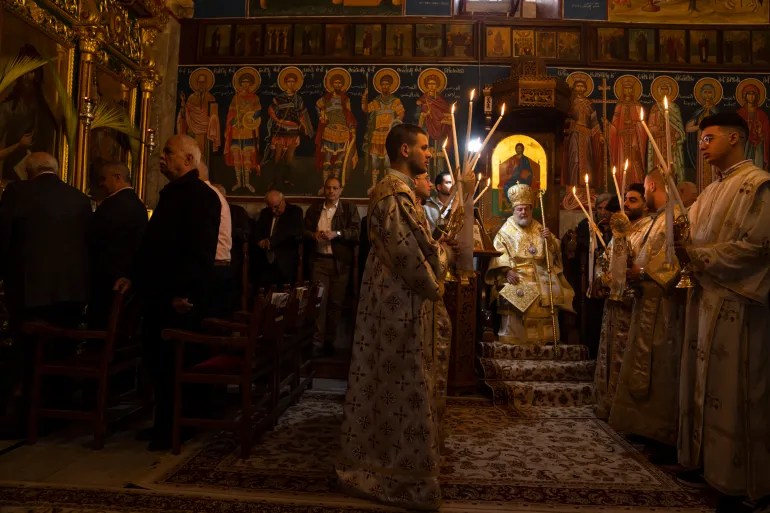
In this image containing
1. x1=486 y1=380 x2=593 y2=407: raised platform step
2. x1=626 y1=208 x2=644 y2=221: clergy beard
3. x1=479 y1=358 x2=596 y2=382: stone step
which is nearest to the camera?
x1=626 y1=208 x2=644 y2=221: clergy beard

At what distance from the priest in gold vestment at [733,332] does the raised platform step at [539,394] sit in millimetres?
2148

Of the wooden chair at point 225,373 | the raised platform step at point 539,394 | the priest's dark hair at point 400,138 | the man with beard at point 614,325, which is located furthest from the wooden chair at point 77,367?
the man with beard at point 614,325

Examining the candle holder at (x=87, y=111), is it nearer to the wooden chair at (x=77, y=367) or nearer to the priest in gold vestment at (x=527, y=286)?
the wooden chair at (x=77, y=367)

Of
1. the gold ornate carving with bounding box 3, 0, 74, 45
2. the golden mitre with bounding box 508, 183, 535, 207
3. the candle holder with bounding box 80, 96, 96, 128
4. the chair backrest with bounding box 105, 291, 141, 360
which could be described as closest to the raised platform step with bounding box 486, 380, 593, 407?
the golden mitre with bounding box 508, 183, 535, 207

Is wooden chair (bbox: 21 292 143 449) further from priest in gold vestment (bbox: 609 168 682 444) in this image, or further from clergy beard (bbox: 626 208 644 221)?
clergy beard (bbox: 626 208 644 221)

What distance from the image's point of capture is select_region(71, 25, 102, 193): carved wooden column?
6.33 metres

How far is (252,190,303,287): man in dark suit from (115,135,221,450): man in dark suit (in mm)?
3834

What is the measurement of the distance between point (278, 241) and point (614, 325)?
463 centimetres

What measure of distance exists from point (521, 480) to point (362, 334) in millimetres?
1329

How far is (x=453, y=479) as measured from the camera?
10.6 feet

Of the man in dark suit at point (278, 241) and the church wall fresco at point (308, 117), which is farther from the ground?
the church wall fresco at point (308, 117)

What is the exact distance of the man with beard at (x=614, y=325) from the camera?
4.52m

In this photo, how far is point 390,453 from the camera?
9.20 feet

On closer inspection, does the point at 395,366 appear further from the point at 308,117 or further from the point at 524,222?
the point at 308,117
